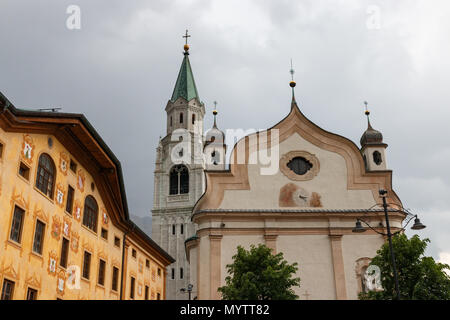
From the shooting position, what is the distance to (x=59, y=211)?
2011 cm

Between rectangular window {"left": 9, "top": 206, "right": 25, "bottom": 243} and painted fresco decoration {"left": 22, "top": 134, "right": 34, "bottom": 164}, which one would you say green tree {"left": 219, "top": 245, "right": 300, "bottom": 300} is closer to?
rectangular window {"left": 9, "top": 206, "right": 25, "bottom": 243}

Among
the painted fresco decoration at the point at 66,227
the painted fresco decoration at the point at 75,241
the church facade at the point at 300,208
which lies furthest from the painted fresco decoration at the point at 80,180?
the church facade at the point at 300,208

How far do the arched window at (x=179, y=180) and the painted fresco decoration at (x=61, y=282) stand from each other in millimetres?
55756

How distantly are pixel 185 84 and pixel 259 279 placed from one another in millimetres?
63502

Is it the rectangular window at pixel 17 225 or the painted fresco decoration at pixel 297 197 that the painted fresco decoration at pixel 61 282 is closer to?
the rectangular window at pixel 17 225

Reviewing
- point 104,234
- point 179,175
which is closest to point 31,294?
point 104,234

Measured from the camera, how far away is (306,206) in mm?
33594

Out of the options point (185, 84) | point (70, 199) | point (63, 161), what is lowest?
point (70, 199)

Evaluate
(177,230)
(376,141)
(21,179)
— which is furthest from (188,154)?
(21,179)

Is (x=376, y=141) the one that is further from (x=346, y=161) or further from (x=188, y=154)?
(x=188, y=154)

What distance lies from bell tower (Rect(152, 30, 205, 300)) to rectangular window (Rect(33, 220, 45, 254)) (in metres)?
51.3

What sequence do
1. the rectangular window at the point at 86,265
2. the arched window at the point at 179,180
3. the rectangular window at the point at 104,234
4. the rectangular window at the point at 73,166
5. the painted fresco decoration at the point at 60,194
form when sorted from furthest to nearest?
the arched window at the point at 179,180, the rectangular window at the point at 104,234, the rectangular window at the point at 86,265, the rectangular window at the point at 73,166, the painted fresco decoration at the point at 60,194

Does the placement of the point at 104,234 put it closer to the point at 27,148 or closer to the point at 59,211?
the point at 59,211

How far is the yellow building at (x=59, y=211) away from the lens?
55.6 feet
